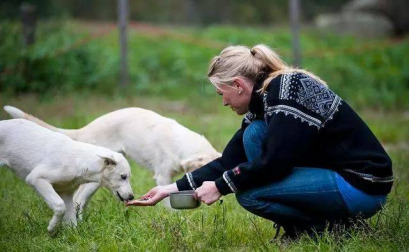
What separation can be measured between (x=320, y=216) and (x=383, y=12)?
45.1ft

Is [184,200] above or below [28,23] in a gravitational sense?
above

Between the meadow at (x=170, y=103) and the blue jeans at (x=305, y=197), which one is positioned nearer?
the blue jeans at (x=305, y=197)

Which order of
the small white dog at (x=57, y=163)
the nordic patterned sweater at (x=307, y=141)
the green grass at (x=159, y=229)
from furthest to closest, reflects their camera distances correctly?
the small white dog at (x=57, y=163), the green grass at (x=159, y=229), the nordic patterned sweater at (x=307, y=141)

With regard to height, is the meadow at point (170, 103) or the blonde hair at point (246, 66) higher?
the blonde hair at point (246, 66)

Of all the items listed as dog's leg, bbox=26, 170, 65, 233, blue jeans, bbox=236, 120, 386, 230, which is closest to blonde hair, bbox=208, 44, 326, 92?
blue jeans, bbox=236, 120, 386, 230

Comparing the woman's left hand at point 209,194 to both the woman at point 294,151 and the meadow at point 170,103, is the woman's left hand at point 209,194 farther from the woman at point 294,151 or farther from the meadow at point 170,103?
the meadow at point 170,103

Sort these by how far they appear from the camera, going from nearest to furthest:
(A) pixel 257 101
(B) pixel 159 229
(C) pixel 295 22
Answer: (A) pixel 257 101
(B) pixel 159 229
(C) pixel 295 22

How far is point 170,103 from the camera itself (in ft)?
39.2

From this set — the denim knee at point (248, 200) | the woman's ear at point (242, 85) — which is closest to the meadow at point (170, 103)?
the denim knee at point (248, 200)

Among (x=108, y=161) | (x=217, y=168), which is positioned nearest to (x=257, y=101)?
(x=217, y=168)

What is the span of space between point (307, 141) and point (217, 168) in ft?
2.31

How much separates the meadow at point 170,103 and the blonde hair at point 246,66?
883mm

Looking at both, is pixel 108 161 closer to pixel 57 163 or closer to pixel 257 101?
pixel 57 163

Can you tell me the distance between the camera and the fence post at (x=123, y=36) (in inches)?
453
